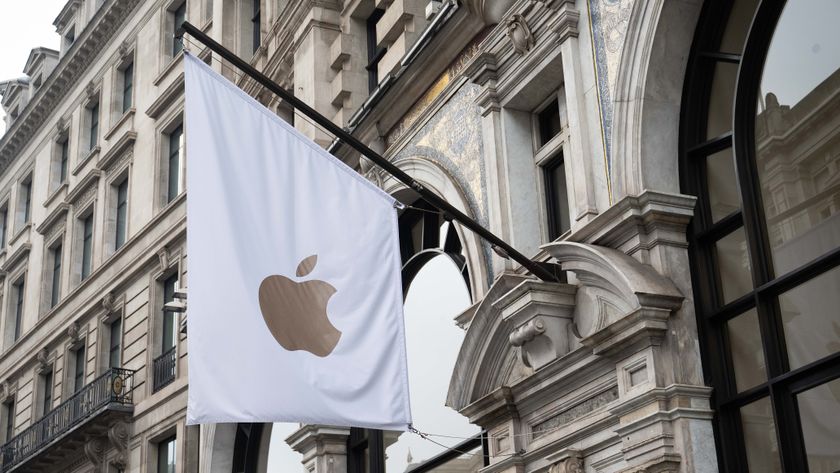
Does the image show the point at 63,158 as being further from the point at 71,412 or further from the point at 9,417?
the point at 71,412

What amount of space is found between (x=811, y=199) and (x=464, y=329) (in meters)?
5.88

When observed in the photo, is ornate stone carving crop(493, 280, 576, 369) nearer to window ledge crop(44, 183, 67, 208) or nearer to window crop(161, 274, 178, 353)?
window crop(161, 274, 178, 353)

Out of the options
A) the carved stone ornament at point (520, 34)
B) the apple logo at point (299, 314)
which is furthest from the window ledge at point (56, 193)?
the apple logo at point (299, 314)

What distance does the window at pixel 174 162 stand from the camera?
98.8 feet

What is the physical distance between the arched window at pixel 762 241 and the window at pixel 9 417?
28566 millimetres

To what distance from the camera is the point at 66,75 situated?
38344 millimetres

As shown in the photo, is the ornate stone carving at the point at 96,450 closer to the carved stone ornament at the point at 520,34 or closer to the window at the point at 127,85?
the window at the point at 127,85

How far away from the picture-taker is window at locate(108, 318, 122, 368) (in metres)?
30.6

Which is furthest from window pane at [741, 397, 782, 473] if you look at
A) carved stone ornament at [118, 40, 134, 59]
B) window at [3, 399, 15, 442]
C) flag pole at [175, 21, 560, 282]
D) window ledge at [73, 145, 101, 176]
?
window at [3, 399, 15, 442]

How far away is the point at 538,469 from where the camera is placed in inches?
547

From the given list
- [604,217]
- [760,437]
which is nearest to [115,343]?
[604,217]

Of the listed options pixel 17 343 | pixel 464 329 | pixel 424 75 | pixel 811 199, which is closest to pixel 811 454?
pixel 811 199

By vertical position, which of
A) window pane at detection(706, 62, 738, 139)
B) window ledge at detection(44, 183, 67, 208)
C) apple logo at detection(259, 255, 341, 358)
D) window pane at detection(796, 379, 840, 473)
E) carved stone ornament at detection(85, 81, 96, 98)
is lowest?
window pane at detection(796, 379, 840, 473)

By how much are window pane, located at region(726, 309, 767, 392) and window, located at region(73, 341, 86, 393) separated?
23.3 metres
